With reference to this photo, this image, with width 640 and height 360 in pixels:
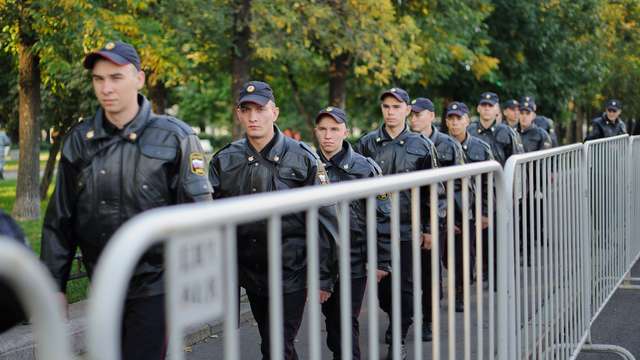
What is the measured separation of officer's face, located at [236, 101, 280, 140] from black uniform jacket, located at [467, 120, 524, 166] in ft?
21.2

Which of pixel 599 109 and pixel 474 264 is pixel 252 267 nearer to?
pixel 474 264

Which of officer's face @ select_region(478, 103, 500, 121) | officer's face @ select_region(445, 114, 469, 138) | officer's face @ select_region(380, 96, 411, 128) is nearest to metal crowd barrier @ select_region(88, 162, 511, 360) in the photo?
officer's face @ select_region(380, 96, 411, 128)

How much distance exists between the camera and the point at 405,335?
3.41 meters

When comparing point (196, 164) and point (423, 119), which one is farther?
point (423, 119)

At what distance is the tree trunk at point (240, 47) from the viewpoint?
15227 mm

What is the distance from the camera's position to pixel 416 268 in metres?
3.42

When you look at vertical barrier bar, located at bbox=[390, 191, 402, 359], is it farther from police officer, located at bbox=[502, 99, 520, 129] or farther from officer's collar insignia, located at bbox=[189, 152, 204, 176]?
police officer, located at bbox=[502, 99, 520, 129]

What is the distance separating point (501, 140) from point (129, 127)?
8.06 metres

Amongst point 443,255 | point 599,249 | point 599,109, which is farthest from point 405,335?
point 599,109

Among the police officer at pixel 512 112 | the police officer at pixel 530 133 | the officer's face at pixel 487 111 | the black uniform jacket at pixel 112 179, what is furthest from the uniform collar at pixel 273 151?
the police officer at pixel 512 112

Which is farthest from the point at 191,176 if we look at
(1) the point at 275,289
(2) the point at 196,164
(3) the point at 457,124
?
(3) the point at 457,124

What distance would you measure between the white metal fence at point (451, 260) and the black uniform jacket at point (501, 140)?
3.46 m

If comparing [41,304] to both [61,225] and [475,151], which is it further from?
[475,151]

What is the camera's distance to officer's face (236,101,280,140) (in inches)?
220
